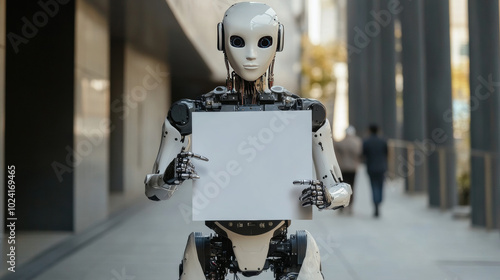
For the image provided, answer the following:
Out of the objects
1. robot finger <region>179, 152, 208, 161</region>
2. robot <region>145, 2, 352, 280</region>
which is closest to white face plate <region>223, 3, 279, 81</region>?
robot <region>145, 2, 352, 280</region>

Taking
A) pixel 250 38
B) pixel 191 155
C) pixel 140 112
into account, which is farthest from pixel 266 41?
pixel 140 112

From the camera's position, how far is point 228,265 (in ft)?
13.6

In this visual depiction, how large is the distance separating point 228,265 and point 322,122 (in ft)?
3.26

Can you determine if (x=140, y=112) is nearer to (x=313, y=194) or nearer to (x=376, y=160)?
(x=376, y=160)

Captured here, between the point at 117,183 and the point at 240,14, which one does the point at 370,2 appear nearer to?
the point at 117,183

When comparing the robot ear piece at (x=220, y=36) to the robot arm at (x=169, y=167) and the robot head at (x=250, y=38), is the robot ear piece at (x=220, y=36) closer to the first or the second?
the robot head at (x=250, y=38)

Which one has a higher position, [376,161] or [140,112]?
[140,112]

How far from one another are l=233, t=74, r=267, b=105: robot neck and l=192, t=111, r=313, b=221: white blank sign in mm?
397
